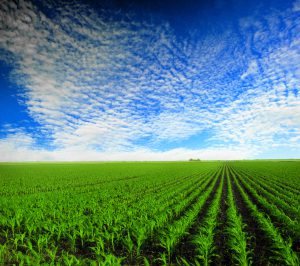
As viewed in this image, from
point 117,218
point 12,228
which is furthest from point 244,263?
point 12,228

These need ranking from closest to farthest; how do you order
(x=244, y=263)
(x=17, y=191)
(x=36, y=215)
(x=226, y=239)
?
(x=244, y=263), (x=226, y=239), (x=36, y=215), (x=17, y=191)

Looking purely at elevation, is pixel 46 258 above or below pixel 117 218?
below

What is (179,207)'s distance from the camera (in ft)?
38.6

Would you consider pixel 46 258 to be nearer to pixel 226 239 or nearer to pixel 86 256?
pixel 86 256

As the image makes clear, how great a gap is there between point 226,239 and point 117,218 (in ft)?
15.5

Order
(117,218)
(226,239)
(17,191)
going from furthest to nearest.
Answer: (17,191), (117,218), (226,239)

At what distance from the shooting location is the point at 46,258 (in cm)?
668

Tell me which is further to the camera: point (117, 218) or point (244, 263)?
point (117, 218)

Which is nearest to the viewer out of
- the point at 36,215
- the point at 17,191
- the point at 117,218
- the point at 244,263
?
the point at 244,263

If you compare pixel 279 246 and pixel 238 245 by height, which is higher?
pixel 238 245

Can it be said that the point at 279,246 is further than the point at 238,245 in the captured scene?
Yes

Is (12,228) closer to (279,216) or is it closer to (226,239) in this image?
(226,239)

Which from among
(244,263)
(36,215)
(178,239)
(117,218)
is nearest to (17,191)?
(36,215)

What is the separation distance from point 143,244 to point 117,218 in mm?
2282
